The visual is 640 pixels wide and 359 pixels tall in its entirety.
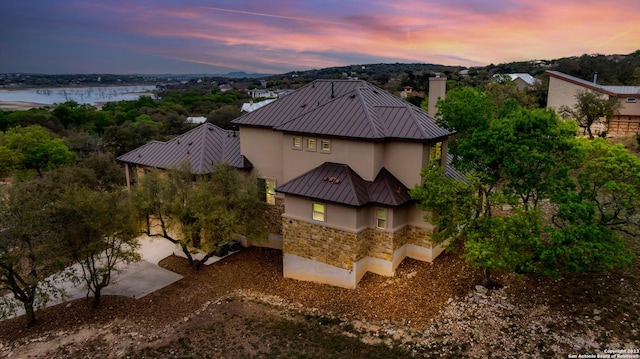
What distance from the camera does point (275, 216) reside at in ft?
81.5

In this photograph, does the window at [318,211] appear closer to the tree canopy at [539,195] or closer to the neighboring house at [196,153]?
the tree canopy at [539,195]

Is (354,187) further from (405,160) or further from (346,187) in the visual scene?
(405,160)

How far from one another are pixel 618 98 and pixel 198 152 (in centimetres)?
4579

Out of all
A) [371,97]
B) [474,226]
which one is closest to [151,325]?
[474,226]

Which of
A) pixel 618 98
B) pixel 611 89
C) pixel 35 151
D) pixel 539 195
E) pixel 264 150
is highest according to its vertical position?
pixel 611 89

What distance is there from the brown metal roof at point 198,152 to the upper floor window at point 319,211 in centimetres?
697

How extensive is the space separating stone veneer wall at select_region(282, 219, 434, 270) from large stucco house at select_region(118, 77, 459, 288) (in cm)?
5

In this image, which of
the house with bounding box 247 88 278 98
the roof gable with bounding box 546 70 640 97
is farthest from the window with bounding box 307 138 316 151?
the house with bounding box 247 88 278 98

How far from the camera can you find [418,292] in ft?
60.0

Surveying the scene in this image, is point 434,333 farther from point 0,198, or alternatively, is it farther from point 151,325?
point 0,198

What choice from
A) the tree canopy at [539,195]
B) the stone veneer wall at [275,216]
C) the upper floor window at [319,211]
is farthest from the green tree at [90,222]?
the tree canopy at [539,195]

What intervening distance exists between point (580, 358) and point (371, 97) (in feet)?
51.6

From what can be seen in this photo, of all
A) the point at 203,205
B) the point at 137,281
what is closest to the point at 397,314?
the point at 203,205

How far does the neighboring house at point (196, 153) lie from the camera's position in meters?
25.5
